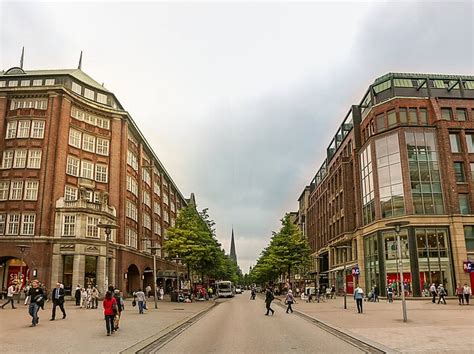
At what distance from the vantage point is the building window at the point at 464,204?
48.7m

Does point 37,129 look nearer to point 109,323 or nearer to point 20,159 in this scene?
point 20,159

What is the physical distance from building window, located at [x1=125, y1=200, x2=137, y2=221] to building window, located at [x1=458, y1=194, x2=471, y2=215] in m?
39.7

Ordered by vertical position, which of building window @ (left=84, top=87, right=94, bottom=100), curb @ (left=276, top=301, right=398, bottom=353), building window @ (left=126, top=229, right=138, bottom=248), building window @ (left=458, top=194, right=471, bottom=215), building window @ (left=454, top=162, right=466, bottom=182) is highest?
building window @ (left=84, top=87, right=94, bottom=100)

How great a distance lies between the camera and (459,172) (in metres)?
50.1

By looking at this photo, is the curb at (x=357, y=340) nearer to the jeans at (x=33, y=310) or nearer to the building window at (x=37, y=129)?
the jeans at (x=33, y=310)

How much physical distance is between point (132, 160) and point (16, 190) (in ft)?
54.6

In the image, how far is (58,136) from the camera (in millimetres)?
48031

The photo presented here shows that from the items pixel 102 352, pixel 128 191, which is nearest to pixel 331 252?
pixel 128 191

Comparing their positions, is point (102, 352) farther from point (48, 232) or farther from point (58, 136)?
point (58, 136)

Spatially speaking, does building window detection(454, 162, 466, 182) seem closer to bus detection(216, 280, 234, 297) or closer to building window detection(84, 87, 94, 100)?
bus detection(216, 280, 234, 297)

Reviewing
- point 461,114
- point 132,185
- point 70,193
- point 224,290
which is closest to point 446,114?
point 461,114

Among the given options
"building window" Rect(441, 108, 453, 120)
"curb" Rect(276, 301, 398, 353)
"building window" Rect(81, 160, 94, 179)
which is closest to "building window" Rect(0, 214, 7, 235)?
"building window" Rect(81, 160, 94, 179)

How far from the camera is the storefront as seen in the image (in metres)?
45.9

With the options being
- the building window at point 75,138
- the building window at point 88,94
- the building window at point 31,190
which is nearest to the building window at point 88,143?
the building window at point 75,138
